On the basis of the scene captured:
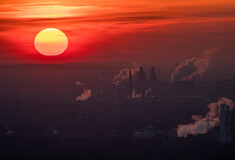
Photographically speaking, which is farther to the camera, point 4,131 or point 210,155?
point 4,131

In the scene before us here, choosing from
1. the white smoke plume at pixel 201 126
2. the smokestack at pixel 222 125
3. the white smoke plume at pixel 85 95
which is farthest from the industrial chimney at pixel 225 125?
the white smoke plume at pixel 85 95

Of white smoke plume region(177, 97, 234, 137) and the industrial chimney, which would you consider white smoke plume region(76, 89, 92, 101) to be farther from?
the industrial chimney

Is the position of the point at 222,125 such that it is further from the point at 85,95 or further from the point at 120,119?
the point at 85,95

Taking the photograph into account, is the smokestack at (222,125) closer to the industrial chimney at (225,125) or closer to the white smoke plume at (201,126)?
the industrial chimney at (225,125)

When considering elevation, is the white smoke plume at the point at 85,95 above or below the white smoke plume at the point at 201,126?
above

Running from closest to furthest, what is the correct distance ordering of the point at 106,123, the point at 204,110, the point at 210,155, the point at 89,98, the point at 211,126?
1. the point at 210,155
2. the point at 211,126
3. the point at 106,123
4. the point at 204,110
5. the point at 89,98

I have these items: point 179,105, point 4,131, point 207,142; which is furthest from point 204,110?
point 4,131

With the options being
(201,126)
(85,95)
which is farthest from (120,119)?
(85,95)

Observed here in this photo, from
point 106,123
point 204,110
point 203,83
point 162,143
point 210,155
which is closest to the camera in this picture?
point 210,155

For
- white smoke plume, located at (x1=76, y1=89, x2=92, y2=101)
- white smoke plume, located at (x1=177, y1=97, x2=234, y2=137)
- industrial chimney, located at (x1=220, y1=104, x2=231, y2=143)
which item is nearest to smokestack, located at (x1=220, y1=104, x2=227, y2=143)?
industrial chimney, located at (x1=220, y1=104, x2=231, y2=143)

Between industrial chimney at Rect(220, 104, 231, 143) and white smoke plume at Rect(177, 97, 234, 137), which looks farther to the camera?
white smoke plume at Rect(177, 97, 234, 137)

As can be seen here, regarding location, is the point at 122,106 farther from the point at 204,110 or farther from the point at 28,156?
the point at 28,156
